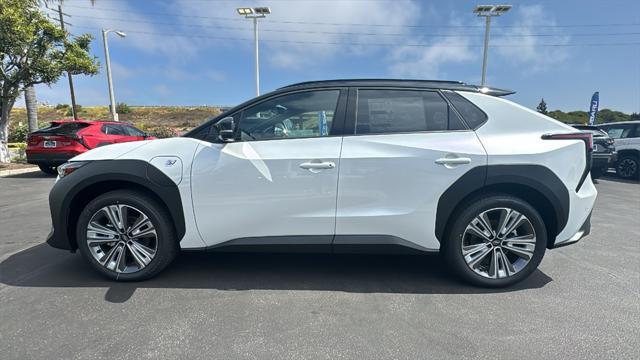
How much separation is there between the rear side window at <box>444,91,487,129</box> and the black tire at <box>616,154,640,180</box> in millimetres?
11335

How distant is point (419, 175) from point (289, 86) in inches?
55.5

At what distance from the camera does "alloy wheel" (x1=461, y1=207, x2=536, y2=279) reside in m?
3.01

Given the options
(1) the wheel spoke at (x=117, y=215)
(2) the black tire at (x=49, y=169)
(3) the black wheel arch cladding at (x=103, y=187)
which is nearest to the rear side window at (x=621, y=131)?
(3) the black wheel arch cladding at (x=103, y=187)

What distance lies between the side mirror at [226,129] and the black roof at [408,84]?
2.08 ft

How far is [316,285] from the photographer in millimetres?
3137

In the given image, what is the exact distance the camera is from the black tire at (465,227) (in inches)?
117

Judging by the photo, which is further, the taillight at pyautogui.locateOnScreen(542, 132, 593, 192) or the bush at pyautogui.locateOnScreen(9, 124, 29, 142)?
the bush at pyautogui.locateOnScreen(9, 124, 29, 142)

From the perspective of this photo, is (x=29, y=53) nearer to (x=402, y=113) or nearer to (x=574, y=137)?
(x=402, y=113)

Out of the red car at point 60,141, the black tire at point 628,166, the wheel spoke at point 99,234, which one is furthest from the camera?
the black tire at point 628,166

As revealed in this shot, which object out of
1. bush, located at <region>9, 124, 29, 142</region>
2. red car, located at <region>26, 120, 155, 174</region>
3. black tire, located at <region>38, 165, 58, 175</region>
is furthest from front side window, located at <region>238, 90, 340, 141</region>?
bush, located at <region>9, 124, 29, 142</region>

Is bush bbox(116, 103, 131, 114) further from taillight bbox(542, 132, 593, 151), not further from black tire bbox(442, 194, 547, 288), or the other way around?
taillight bbox(542, 132, 593, 151)

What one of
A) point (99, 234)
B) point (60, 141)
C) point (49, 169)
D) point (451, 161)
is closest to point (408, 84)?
point (451, 161)

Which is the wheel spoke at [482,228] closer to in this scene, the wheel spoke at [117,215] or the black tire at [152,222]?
the black tire at [152,222]

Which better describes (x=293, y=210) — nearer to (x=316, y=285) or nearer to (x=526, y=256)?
(x=316, y=285)
